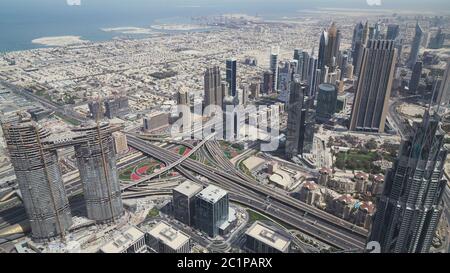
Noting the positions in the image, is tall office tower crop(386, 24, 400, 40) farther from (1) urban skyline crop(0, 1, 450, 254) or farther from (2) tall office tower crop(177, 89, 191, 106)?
(2) tall office tower crop(177, 89, 191, 106)

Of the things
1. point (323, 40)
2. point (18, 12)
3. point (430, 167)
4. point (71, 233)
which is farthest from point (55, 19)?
point (430, 167)

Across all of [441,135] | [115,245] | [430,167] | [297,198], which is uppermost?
[441,135]

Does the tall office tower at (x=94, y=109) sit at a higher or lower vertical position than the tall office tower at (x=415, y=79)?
lower

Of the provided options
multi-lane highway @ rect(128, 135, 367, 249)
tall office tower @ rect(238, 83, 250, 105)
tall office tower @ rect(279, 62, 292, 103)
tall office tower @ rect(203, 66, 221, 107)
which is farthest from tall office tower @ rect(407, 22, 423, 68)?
multi-lane highway @ rect(128, 135, 367, 249)

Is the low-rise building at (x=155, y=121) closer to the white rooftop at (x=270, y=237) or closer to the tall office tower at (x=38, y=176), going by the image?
the tall office tower at (x=38, y=176)

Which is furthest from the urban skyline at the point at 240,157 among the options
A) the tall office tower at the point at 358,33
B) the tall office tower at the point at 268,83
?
the tall office tower at the point at 268,83

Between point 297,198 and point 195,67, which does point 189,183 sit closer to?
point 297,198

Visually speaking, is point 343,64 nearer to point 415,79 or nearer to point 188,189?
point 415,79
